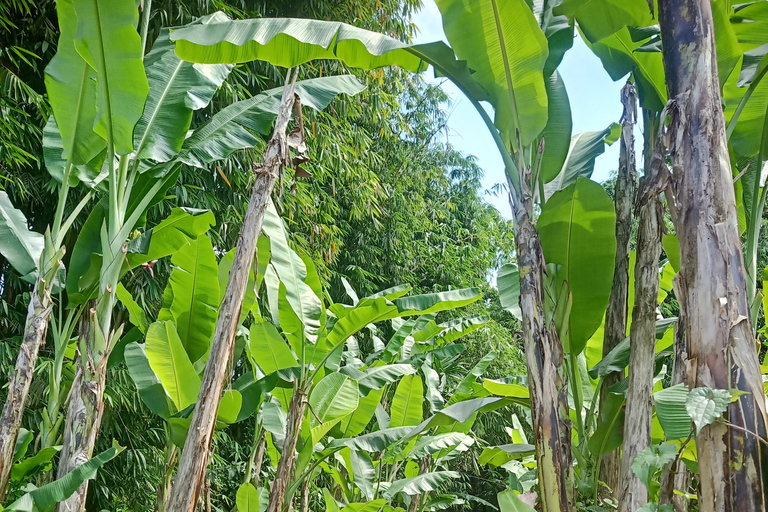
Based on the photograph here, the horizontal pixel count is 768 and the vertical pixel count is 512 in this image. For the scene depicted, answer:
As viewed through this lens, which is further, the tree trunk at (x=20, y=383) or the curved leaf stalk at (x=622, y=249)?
the curved leaf stalk at (x=622, y=249)

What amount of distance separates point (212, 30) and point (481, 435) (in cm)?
573

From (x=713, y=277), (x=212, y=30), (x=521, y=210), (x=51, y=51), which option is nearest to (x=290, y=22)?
(x=212, y=30)

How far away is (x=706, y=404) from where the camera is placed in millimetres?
963

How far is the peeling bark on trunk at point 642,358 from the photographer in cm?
145

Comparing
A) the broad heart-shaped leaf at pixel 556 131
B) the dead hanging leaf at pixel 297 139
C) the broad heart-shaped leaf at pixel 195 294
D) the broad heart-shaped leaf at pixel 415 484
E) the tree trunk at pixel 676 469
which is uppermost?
the broad heart-shaped leaf at pixel 556 131

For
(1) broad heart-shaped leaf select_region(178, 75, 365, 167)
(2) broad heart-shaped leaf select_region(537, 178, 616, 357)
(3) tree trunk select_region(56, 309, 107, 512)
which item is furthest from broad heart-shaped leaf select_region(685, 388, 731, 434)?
(1) broad heart-shaped leaf select_region(178, 75, 365, 167)

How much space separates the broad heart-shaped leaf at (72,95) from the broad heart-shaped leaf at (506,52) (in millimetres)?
1280

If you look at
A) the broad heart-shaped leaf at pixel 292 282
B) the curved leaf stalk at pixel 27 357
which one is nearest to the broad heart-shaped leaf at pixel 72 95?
the curved leaf stalk at pixel 27 357

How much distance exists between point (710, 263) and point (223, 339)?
1.20 metres

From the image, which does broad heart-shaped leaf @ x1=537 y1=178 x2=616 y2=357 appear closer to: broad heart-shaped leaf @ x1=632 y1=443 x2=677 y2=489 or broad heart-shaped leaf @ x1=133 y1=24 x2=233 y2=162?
broad heart-shaped leaf @ x1=632 y1=443 x2=677 y2=489

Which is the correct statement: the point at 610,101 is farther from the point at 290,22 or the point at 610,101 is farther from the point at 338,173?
the point at 338,173

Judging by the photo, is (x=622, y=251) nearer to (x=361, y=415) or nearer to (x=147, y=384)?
(x=361, y=415)

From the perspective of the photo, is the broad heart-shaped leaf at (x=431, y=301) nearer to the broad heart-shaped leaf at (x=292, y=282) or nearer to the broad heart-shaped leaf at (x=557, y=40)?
the broad heart-shaped leaf at (x=292, y=282)

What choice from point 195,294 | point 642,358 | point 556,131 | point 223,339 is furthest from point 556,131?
point 195,294
